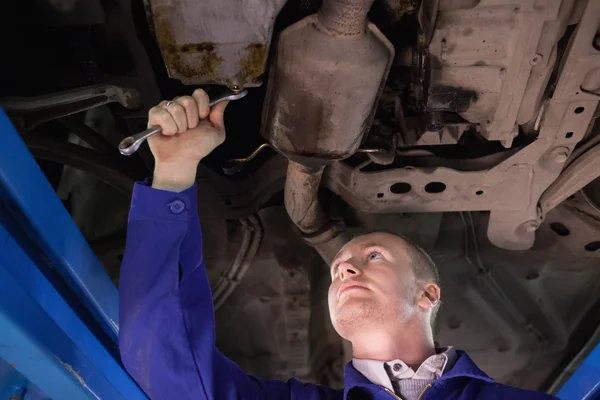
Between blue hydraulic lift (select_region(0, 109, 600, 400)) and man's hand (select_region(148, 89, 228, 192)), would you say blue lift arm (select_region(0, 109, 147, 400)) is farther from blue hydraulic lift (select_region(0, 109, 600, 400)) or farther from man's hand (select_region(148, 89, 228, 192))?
man's hand (select_region(148, 89, 228, 192))

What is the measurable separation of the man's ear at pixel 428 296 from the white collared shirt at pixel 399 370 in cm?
12

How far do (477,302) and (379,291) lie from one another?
2.36ft

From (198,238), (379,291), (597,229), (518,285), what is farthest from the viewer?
(518,285)

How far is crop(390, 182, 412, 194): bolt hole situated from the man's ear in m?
0.23

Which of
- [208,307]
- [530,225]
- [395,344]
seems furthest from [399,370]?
[530,225]

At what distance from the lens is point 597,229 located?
57.8 inches

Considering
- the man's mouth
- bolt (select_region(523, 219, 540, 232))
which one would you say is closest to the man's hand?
the man's mouth

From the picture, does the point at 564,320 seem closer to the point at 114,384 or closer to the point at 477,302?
the point at 477,302

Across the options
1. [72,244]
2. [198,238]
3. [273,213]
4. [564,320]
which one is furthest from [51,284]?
[564,320]

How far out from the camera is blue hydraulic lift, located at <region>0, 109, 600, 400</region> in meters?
0.76

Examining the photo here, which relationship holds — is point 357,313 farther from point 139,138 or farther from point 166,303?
point 139,138

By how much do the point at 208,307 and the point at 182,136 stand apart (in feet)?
1.13

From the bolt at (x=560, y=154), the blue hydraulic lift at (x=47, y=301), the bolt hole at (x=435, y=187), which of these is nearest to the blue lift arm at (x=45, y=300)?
the blue hydraulic lift at (x=47, y=301)

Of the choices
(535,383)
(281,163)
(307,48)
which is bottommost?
(535,383)
